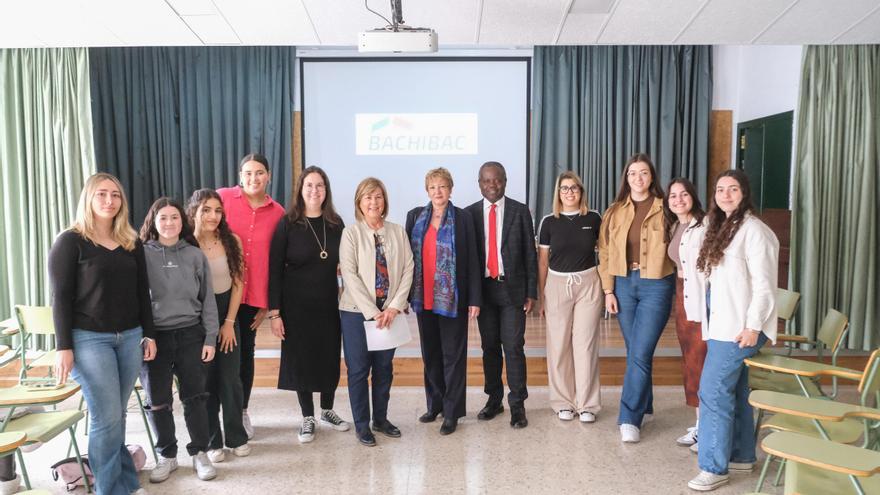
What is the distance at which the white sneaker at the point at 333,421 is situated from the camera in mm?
3754

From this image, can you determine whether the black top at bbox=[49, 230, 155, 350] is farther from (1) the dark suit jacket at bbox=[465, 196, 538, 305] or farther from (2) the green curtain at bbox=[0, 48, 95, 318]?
(2) the green curtain at bbox=[0, 48, 95, 318]

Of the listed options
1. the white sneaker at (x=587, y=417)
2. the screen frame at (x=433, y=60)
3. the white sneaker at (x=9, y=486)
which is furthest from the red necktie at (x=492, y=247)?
the screen frame at (x=433, y=60)

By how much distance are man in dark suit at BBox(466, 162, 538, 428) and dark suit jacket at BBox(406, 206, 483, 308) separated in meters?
0.12

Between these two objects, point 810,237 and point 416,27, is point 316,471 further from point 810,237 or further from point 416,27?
point 810,237

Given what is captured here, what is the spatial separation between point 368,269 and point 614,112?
4.55m

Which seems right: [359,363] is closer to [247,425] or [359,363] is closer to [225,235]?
[247,425]

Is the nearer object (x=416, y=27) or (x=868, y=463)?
(x=868, y=463)

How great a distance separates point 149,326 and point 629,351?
2399mm

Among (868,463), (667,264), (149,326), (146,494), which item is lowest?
(146,494)

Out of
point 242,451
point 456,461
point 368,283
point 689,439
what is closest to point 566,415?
point 689,439

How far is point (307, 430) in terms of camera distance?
11.9 ft

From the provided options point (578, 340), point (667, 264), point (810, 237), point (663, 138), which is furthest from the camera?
point (663, 138)

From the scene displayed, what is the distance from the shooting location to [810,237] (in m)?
4.82

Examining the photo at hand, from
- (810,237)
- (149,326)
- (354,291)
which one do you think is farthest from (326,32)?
(810,237)
